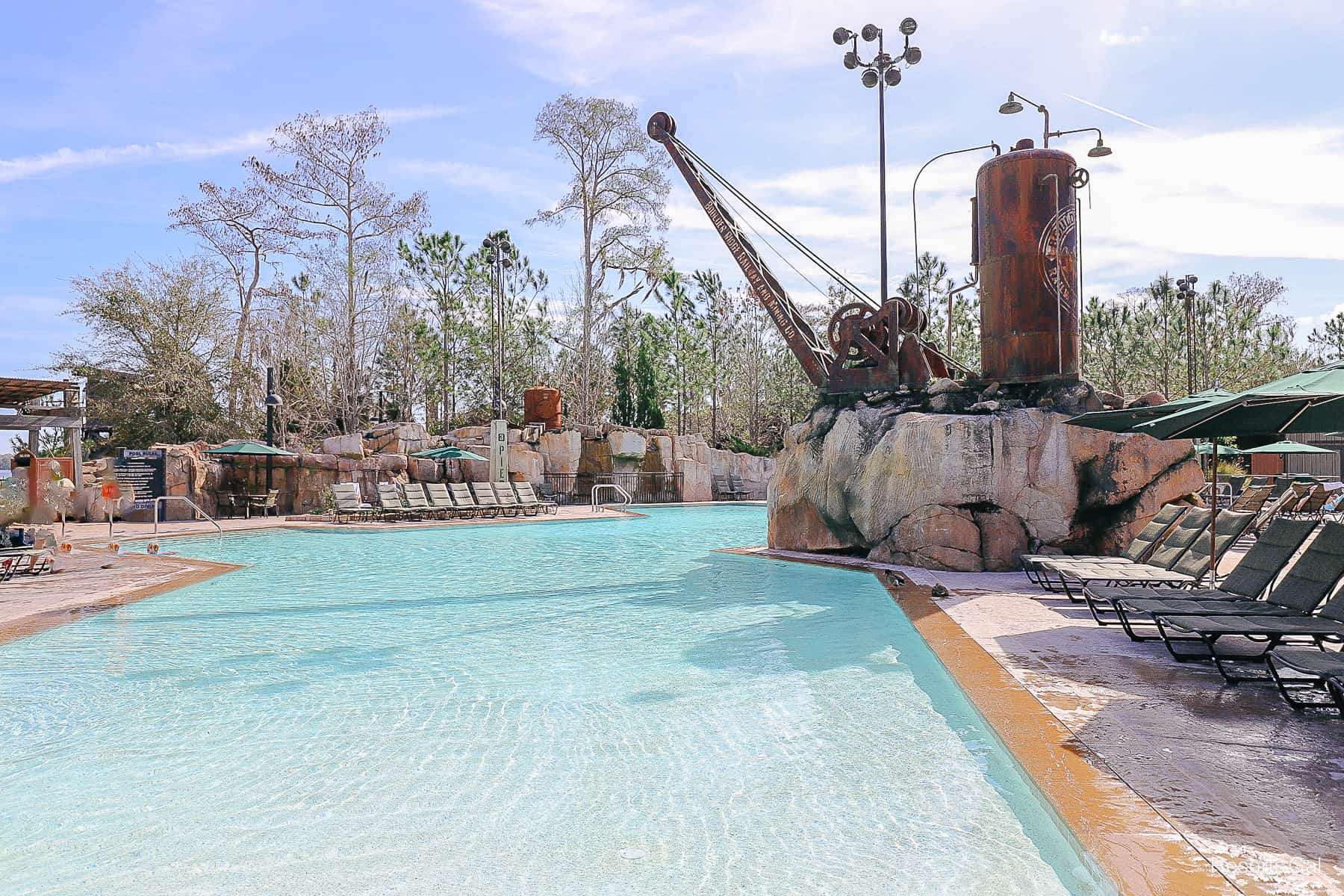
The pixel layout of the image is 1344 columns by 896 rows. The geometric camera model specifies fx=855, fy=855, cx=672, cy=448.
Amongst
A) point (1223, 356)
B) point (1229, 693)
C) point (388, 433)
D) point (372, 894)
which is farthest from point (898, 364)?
point (1223, 356)

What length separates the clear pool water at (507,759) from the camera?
3.23 metres

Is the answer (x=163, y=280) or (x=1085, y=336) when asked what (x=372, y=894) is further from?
(x=1085, y=336)

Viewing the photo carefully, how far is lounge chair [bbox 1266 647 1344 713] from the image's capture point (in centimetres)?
373

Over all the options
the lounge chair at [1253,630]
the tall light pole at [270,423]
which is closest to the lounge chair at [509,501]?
the tall light pole at [270,423]

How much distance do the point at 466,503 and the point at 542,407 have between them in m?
7.79

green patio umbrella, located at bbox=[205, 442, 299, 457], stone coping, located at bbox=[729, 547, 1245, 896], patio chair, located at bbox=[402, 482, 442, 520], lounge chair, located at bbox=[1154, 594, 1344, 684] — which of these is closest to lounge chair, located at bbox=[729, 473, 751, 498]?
patio chair, located at bbox=[402, 482, 442, 520]

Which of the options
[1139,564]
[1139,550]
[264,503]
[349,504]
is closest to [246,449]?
[264,503]

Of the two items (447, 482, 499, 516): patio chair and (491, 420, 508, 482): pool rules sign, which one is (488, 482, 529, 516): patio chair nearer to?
(447, 482, 499, 516): patio chair

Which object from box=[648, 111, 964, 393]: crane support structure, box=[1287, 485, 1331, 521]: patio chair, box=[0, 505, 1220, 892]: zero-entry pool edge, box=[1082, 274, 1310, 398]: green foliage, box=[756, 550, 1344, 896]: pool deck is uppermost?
box=[1082, 274, 1310, 398]: green foliage

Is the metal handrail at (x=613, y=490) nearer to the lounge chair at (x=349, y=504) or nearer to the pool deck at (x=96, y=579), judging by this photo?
the lounge chair at (x=349, y=504)

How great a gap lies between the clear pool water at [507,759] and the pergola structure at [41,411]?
9418 millimetres

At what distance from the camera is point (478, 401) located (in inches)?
1576

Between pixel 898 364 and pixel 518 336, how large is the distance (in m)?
30.1

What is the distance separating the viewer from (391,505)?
64.3ft
